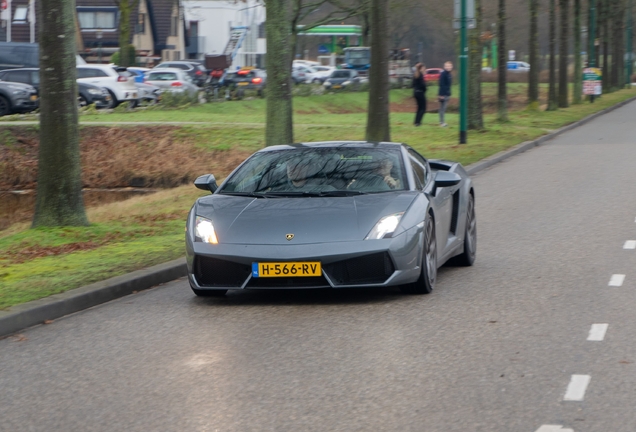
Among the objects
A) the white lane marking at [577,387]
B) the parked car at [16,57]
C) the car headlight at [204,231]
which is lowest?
the white lane marking at [577,387]

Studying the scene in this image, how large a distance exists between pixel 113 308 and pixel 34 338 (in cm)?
118

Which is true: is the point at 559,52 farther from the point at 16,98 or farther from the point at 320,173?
the point at 320,173

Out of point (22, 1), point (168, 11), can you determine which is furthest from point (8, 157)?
point (168, 11)

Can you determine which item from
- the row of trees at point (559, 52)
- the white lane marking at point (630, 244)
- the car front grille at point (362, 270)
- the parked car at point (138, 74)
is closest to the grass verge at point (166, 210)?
the row of trees at point (559, 52)

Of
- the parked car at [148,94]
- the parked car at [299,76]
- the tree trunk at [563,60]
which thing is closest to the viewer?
the parked car at [148,94]

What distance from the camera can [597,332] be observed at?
728 centimetres

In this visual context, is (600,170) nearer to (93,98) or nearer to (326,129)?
(326,129)

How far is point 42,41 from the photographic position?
13.0 metres

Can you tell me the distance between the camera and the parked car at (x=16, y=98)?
Answer: 34438 mm

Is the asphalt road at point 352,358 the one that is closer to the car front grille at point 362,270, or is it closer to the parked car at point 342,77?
the car front grille at point 362,270

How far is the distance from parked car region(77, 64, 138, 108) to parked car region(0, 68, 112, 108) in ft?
1.01

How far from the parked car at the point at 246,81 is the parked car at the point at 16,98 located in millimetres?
9701

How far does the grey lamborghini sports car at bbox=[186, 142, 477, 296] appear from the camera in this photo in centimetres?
827

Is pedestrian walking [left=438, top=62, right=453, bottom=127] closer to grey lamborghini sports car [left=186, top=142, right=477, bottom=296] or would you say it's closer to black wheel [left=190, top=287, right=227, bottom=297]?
grey lamborghini sports car [left=186, top=142, right=477, bottom=296]
